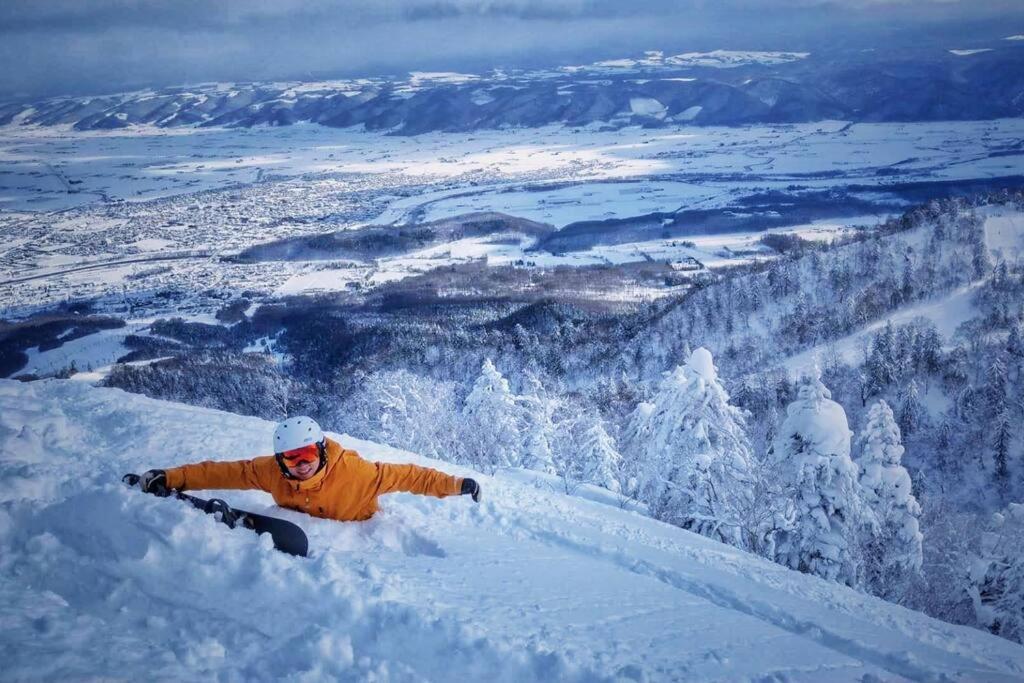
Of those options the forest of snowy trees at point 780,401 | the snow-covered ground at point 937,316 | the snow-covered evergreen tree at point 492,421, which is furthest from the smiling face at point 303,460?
the snow-covered ground at point 937,316

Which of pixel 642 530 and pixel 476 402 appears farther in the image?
pixel 476 402

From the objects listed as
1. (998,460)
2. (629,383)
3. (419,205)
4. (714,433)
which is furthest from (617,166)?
(714,433)

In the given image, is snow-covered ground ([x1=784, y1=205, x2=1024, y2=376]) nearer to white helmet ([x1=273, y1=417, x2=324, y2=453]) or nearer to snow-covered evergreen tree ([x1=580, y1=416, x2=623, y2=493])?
snow-covered evergreen tree ([x1=580, y1=416, x2=623, y2=493])

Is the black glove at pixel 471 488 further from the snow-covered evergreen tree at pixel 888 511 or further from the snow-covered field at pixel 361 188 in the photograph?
the snow-covered field at pixel 361 188

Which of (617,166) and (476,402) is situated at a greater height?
(617,166)

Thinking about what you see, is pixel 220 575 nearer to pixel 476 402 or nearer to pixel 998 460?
pixel 476 402

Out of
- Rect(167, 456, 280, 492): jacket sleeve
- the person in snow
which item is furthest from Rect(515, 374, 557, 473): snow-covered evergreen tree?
Rect(167, 456, 280, 492): jacket sleeve

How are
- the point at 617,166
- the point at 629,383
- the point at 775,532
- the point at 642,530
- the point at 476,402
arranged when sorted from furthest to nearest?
the point at 617,166 < the point at 629,383 < the point at 476,402 < the point at 775,532 < the point at 642,530
